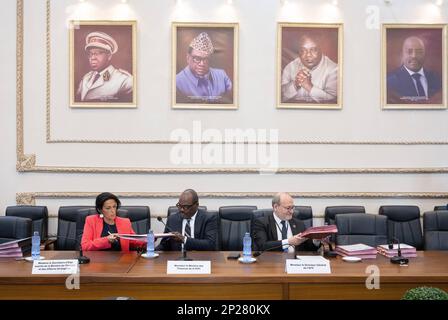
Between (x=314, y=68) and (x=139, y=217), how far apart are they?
260cm

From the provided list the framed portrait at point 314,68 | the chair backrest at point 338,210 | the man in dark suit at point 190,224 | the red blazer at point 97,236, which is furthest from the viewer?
the framed portrait at point 314,68

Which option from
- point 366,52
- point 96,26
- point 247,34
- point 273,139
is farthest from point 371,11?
point 96,26

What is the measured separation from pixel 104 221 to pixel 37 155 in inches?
76.6

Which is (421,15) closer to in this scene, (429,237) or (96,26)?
(429,237)

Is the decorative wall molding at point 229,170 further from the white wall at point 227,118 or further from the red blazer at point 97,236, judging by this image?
the red blazer at point 97,236

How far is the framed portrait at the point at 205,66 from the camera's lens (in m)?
5.68

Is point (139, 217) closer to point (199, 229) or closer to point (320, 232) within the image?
point (199, 229)

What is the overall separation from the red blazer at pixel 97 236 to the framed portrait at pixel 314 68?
2.50 metres

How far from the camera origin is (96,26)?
223 inches

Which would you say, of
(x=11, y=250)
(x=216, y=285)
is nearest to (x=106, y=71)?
(x=11, y=250)

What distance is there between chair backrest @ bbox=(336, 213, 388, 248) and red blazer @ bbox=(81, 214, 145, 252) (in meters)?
1.77

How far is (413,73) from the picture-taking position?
5.79m

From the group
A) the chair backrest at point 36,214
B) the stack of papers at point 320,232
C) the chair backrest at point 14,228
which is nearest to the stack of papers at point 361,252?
the stack of papers at point 320,232

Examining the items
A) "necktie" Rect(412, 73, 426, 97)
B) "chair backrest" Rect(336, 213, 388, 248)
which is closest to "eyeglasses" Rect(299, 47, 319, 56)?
"necktie" Rect(412, 73, 426, 97)
